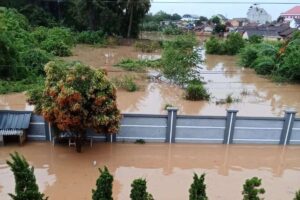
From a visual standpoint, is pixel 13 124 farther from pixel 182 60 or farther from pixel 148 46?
pixel 148 46

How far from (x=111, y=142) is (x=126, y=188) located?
2.33 meters

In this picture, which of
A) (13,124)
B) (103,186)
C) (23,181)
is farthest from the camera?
(13,124)

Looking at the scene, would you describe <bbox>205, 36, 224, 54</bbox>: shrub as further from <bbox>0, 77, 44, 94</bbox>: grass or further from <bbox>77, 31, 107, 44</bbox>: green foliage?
<bbox>0, 77, 44, 94</bbox>: grass

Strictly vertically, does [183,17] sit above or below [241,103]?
above

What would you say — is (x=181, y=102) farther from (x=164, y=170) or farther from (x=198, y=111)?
(x=164, y=170)

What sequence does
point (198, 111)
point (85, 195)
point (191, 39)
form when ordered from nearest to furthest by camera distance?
1. point (85, 195)
2. point (198, 111)
3. point (191, 39)

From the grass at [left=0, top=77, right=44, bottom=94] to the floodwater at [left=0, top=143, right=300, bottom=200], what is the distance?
5751mm

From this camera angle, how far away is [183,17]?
109 metres

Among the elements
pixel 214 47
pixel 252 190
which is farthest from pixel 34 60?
pixel 214 47

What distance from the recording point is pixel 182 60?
53.2 feet

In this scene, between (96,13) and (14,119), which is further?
(96,13)

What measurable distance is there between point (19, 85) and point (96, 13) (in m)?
20.2

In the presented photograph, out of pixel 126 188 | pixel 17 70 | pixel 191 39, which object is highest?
pixel 191 39

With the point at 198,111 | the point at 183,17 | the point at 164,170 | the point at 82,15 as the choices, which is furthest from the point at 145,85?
the point at 183,17
